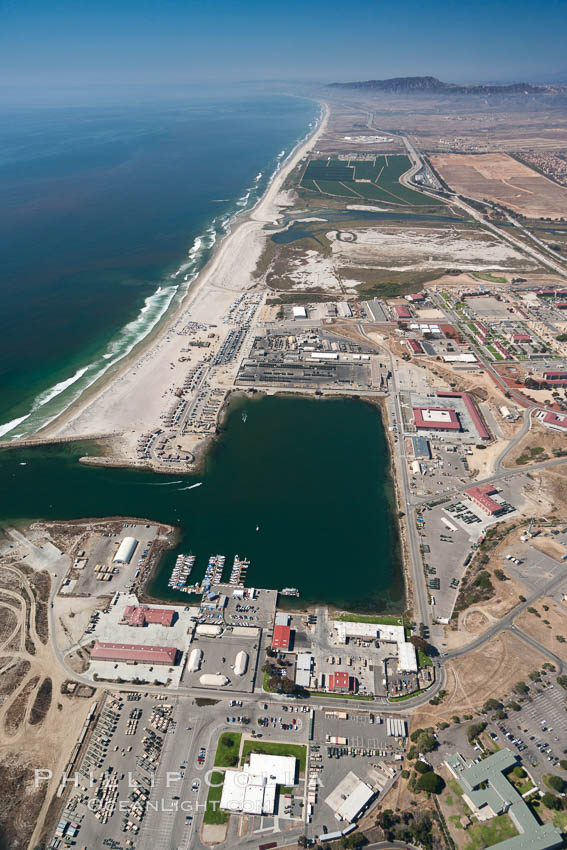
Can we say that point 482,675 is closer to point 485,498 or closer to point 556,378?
point 485,498

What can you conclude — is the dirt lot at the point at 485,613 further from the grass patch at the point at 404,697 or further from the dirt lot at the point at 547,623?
the grass patch at the point at 404,697

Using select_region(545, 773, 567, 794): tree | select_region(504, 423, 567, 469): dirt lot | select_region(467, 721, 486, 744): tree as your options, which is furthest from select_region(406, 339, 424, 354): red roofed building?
select_region(545, 773, 567, 794): tree

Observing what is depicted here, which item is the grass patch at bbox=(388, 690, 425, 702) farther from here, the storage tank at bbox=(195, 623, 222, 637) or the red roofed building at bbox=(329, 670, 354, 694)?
the storage tank at bbox=(195, 623, 222, 637)

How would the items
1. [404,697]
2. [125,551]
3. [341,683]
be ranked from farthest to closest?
[125,551], [341,683], [404,697]

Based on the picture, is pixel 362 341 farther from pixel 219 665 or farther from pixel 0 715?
pixel 0 715

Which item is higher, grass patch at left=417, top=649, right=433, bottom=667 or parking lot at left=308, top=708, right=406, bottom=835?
grass patch at left=417, top=649, right=433, bottom=667

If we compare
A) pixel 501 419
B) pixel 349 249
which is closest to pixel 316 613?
pixel 501 419

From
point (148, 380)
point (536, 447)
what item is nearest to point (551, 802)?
point (536, 447)
